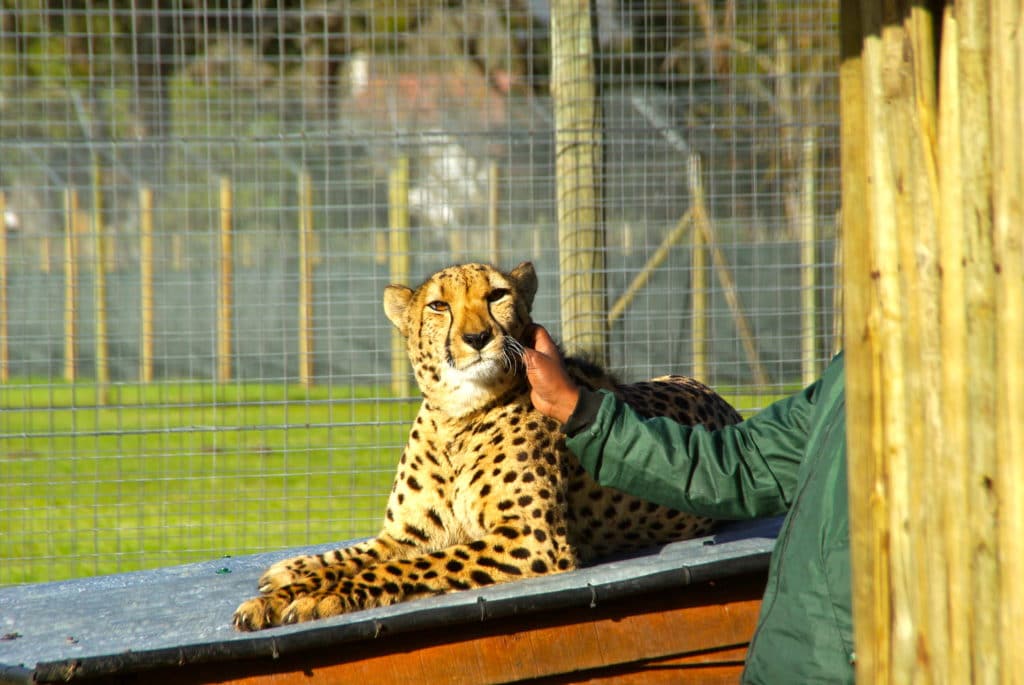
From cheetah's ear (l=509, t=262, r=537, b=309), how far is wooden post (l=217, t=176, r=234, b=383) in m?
2.72

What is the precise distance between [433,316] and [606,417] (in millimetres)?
1085

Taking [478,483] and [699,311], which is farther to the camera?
[699,311]

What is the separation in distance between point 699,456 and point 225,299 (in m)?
4.18

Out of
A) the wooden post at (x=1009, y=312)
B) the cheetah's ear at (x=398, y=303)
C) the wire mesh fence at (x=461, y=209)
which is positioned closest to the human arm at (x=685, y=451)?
the wooden post at (x=1009, y=312)

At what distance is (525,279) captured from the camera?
344 centimetres

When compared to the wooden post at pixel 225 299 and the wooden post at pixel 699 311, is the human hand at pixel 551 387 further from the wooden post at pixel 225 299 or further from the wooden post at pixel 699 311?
the wooden post at pixel 225 299

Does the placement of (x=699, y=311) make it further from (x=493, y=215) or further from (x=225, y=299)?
(x=225, y=299)

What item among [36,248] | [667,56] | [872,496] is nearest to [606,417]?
[872,496]

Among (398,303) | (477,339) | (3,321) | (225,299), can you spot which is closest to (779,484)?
(477,339)

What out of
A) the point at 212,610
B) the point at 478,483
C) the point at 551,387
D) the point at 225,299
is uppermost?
the point at 225,299

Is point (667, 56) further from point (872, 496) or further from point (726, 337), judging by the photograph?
point (872, 496)

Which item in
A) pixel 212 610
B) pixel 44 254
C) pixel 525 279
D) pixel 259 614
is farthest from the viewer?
pixel 44 254

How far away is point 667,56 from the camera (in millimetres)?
5051

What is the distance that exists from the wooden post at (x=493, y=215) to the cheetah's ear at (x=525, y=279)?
6.28ft
